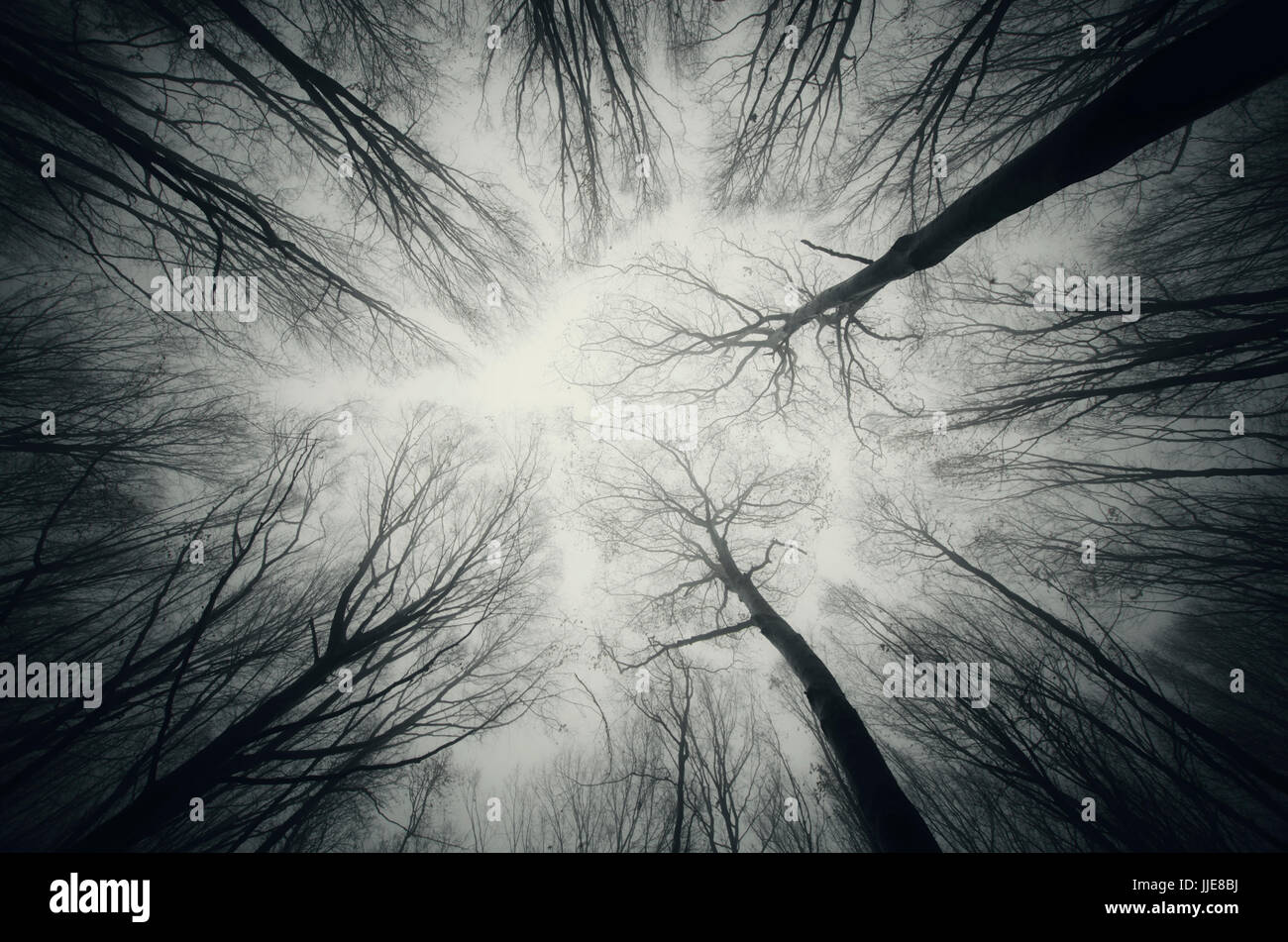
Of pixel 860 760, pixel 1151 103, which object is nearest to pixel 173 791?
pixel 860 760

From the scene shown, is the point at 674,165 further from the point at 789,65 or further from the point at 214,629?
the point at 214,629

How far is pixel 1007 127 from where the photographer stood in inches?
175

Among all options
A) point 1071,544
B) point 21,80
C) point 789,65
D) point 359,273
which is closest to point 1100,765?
point 1071,544

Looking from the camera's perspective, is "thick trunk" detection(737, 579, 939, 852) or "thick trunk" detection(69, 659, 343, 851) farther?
"thick trunk" detection(69, 659, 343, 851)

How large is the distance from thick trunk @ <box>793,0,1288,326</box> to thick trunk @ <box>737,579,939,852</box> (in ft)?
11.7

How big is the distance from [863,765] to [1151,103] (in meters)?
3.97

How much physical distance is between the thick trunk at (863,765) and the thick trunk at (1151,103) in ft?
11.7

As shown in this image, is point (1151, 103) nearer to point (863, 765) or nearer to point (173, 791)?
point (863, 765)

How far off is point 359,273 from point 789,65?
485cm

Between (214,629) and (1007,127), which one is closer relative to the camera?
(1007,127)

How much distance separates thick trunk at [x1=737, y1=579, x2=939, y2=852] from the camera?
226cm

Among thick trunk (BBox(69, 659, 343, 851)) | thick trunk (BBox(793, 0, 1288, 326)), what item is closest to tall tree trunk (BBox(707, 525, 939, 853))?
thick trunk (BBox(793, 0, 1288, 326))

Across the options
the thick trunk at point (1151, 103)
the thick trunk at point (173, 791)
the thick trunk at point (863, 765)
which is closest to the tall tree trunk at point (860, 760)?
the thick trunk at point (863, 765)

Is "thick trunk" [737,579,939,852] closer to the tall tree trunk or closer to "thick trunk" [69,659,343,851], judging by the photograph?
the tall tree trunk
